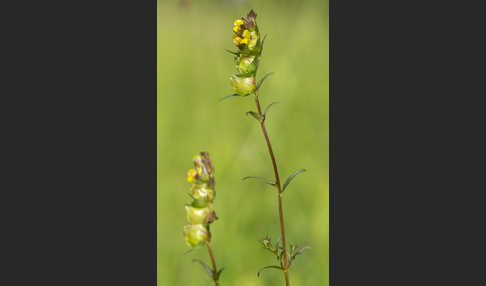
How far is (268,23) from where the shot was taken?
217cm

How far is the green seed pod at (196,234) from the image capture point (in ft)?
4.24

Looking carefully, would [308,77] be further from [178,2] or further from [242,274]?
[242,274]

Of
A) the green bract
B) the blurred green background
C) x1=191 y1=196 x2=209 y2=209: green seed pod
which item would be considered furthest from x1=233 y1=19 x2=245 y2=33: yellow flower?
the blurred green background

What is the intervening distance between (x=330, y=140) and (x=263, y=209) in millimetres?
579

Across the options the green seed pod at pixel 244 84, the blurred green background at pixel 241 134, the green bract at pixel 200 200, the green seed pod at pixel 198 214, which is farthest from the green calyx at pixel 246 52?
the blurred green background at pixel 241 134

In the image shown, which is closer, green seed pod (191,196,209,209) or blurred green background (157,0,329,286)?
green seed pod (191,196,209,209)

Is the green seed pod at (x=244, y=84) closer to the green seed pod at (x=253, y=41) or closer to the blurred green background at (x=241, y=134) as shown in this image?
the green seed pod at (x=253, y=41)

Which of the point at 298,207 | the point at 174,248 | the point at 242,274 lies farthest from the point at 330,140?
the point at 174,248

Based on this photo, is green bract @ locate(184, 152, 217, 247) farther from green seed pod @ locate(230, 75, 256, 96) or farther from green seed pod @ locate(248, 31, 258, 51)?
green seed pod @ locate(248, 31, 258, 51)

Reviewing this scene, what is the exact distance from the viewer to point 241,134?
2.28 m

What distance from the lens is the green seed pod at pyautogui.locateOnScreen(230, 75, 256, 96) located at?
133cm

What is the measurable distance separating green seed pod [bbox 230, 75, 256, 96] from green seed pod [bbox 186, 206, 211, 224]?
0.37 meters

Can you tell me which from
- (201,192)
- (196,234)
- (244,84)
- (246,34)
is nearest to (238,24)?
(246,34)

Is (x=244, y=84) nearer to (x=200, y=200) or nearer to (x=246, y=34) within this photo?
(x=246, y=34)
